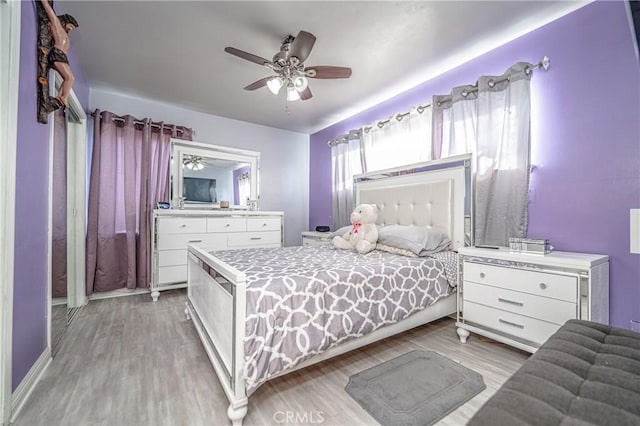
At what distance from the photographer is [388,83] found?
3.13 meters

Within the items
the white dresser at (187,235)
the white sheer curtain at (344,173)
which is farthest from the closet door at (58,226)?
the white sheer curtain at (344,173)

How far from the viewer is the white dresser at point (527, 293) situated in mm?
1593

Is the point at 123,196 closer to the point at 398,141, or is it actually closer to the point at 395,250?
the point at 395,250

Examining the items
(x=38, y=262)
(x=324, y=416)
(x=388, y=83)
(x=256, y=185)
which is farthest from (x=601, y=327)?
(x=256, y=185)

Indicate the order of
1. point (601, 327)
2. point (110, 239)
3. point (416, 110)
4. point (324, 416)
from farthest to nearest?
point (110, 239)
point (416, 110)
point (324, 416)
point (601, 327)

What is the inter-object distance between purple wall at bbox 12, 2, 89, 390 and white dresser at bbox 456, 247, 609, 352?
2.86 meters

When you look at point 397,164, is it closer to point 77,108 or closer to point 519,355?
point 519,355

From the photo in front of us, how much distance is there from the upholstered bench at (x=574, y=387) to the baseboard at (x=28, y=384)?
209 centimetres

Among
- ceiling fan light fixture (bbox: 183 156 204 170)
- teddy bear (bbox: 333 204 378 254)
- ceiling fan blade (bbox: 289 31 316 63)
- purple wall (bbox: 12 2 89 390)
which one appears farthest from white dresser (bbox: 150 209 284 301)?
ceiling fan blade (bbox: 289 31 316 63)

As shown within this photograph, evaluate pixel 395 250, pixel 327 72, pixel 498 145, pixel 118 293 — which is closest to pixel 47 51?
pixel 327 72

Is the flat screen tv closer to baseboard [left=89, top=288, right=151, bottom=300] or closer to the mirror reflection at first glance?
the mirror reflection

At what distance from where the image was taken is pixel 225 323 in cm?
141

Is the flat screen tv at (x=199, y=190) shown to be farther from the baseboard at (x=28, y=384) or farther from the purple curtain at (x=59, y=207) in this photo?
the baseboard at (x=28, y=384)

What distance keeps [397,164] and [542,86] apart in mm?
1537
